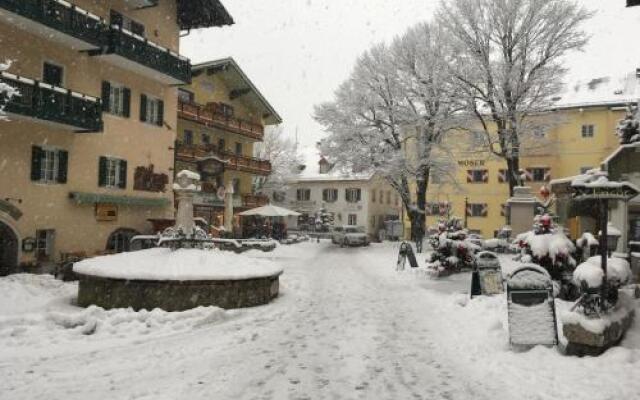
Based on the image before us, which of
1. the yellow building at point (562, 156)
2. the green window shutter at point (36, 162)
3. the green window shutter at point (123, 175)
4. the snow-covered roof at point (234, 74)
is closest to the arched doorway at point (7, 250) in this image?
the green window shutter at point (36, 162)

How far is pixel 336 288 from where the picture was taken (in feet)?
49.1

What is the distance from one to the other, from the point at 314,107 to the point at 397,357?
30117 millimetres

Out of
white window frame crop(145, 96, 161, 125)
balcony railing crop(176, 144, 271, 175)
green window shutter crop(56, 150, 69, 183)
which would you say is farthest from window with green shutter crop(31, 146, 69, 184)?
balcony railing crop(176, 144, 271, 175)

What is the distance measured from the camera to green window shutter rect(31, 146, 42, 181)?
57.4ft

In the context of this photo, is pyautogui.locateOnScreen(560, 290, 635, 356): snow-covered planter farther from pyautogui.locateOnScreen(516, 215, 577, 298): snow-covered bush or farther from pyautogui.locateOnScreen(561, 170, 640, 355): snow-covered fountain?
pyautogui.locateOnScreen(516, 215, 577, 298): snow-covered bush

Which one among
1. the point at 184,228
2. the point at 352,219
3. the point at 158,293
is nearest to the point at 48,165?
the point at 184,228

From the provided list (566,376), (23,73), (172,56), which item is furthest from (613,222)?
(23,73)

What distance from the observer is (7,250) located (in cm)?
1692

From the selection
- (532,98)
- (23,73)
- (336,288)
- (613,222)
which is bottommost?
(336,288)

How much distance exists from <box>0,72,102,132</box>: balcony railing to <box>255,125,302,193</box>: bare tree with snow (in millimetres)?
33997

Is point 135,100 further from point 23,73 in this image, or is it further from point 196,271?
point 196,271

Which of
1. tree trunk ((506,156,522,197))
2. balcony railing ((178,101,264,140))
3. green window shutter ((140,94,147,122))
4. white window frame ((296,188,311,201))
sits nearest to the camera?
green window shutter ((140,94,147,122))

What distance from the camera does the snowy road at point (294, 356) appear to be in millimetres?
5926

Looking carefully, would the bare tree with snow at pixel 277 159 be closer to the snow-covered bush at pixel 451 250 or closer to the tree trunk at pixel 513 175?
the tree trunk at pixel 513 175
